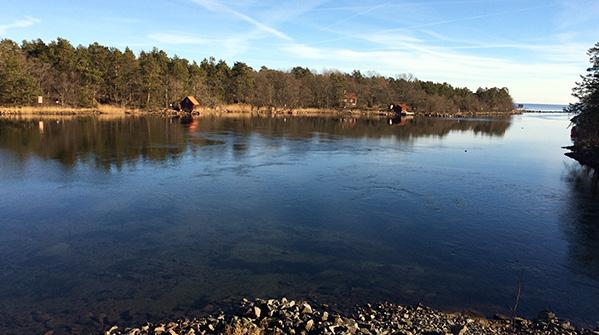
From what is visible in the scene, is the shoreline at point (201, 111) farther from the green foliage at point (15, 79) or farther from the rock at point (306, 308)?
the rock at point (306, 308)

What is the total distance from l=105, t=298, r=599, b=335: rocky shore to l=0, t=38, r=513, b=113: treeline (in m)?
60.4

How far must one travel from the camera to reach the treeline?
6128 cm

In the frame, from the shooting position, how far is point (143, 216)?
49.9 feet

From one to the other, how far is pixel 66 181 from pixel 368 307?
1724 cm

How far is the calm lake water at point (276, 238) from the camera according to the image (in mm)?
9664

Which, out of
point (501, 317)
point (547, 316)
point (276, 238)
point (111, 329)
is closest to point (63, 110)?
point (276, 238)

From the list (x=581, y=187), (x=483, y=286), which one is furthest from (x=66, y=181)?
(x=581, y=187)

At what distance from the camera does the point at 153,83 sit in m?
71.3

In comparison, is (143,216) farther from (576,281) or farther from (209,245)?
(576,281)

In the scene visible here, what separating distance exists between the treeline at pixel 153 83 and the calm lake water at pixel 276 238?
1649 inches

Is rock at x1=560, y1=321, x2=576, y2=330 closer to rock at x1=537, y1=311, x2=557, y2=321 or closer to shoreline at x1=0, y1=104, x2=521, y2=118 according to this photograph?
rock at x1=537, y1=311, x2=557, y2=321

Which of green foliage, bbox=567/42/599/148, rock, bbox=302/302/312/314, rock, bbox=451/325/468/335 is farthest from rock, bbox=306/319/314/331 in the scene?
green foliage, bbox=567/42/599/148

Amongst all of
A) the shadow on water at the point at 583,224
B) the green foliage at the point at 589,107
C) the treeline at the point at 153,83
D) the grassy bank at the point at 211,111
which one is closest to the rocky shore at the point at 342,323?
→ the shadow on water at the point at 583,224

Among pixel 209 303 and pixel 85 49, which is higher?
pixel 85 49
